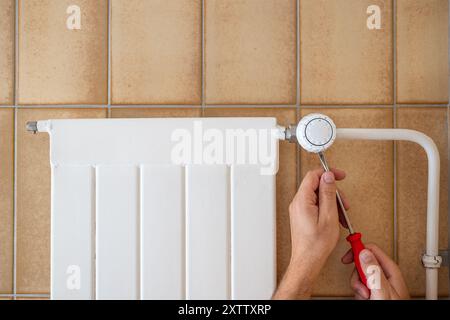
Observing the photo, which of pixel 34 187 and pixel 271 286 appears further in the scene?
pixel 34 187

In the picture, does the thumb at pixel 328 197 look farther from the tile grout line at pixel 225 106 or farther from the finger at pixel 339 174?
the tile grout line at pixel 225 106

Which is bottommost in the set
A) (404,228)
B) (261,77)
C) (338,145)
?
(404,228)

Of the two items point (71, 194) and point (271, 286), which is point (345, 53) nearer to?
point (271, 286)

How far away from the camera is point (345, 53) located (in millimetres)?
623

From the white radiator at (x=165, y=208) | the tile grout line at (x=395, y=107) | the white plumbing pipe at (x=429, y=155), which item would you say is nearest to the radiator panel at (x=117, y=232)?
the white radiator at (x=165, y=208)

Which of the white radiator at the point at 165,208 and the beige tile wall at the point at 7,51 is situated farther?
the beige tile wall at the point at 7,51

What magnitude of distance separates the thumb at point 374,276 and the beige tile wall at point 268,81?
7 cm

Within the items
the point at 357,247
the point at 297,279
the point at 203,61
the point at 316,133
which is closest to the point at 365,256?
the point at 357,247

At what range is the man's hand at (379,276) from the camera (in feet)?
1.80

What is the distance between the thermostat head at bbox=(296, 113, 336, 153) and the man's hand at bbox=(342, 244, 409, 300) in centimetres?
20

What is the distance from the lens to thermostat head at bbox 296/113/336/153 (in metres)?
0.52

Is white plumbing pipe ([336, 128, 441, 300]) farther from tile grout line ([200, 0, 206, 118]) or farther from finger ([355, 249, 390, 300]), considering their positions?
tile grout line ([200, 0, 206, 118])
